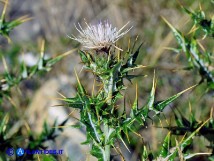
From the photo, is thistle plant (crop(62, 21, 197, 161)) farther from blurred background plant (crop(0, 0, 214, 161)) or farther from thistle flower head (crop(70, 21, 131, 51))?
blurred background plant (crop(0, 0, 214, 161))

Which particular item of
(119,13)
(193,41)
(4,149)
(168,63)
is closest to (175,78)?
(168,63)

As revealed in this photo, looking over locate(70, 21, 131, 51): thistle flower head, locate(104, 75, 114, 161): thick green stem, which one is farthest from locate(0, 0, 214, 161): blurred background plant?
locate(70, 21, 131, 51): thistle flower head

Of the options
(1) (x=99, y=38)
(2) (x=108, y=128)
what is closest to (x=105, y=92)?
(2) (x=108, y=128)

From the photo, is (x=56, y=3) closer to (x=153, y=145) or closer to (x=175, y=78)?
(x=175, y=78)

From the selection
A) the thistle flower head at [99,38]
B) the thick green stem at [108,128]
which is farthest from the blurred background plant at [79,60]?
the thistle flower head at [99,38]

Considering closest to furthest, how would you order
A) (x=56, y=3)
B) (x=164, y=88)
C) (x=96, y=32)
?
(x=96, y=32), (x=164, y=88), (x=56, y=3)
